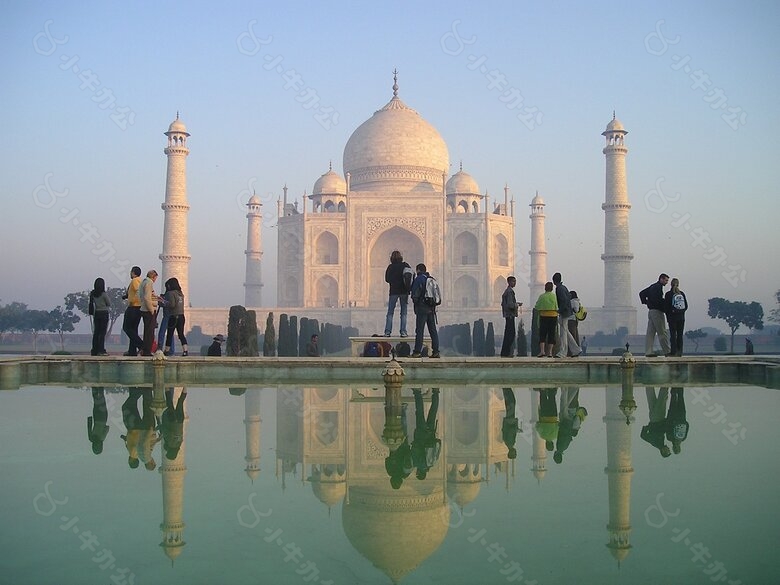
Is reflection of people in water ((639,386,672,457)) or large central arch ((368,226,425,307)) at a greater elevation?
large central arch ((368,226,425,307))

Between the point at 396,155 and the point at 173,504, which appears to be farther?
the point at 396,155

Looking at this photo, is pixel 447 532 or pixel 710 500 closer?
pixel 447 532

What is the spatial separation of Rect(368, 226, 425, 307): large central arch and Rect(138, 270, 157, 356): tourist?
983 inches

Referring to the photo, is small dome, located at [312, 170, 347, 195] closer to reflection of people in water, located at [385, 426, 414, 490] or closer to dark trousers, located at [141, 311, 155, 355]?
dark trousers, located at [141, 311, 155, 355]

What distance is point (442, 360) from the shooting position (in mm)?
8125

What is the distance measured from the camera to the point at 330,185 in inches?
1439

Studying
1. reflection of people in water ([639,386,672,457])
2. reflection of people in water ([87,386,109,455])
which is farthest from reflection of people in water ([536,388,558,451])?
reflection of people in water ([87,386,109,455])

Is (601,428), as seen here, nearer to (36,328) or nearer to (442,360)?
(442,360)

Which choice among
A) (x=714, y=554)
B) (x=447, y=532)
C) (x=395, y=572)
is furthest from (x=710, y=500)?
(x=395, y=572)

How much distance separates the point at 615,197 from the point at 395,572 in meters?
30.6

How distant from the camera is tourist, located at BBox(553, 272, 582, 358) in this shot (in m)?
9.57

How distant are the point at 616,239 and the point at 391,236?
856 centimetres

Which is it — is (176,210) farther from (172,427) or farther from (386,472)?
(386,472)

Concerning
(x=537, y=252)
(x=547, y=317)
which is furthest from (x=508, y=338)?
(x=537, y=252)
